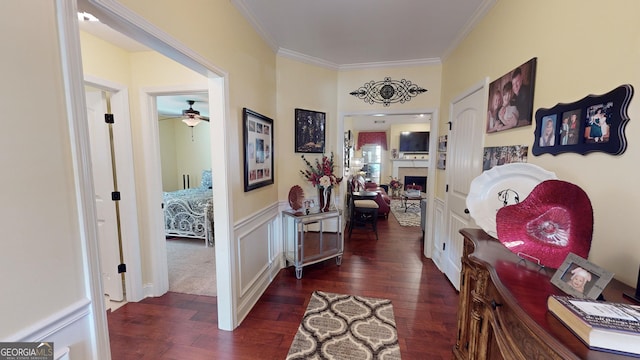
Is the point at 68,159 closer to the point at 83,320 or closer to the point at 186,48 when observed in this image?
the point at 83,320

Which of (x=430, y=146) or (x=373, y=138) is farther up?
(x=373, y=138)

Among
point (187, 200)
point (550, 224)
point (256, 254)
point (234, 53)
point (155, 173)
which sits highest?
point (234, 53)

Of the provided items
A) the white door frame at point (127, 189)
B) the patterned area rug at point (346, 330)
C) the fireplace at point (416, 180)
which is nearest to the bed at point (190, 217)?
the white door frame at point (127, 189)

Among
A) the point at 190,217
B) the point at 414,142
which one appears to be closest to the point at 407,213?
the point at 414,142

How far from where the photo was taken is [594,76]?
3.53 feet

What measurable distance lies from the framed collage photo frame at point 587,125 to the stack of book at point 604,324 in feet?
2.38

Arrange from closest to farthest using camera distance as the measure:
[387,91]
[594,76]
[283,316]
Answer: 1. [594,76]
2. [283,316]
3. [387,91]

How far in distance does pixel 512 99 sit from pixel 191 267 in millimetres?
3835

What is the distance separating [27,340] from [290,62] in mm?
3129

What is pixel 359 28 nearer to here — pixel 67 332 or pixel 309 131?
pixel 309 131

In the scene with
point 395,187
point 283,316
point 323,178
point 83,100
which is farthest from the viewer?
point 395,187

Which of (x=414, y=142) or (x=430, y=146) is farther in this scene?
(x=414, y=142)

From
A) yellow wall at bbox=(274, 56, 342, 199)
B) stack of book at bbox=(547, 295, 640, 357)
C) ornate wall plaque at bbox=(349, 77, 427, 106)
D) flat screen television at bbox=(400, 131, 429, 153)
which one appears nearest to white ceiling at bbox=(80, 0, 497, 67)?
yellow wall at bbox=(274, 56, 342, 199)

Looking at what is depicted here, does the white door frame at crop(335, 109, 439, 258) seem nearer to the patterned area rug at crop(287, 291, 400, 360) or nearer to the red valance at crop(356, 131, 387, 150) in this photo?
the patterned area rug at crop(287, 291, 400, 360)
